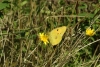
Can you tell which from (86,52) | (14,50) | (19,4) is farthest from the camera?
(19,4)

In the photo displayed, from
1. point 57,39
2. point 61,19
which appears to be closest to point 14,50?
point 57,39

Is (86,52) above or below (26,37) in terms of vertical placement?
below

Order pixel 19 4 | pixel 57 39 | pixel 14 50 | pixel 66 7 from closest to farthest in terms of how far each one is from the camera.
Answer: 1. pixel 57 39
2. pixel 14 50
3. pixel 19 4
4. pixel 66 7

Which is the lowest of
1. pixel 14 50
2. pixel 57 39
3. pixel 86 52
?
pixel 86 52

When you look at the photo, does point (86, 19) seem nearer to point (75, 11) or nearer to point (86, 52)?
point (75, 11)

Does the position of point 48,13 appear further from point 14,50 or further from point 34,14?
point 14,50

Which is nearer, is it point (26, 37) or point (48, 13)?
point (26, 37)
